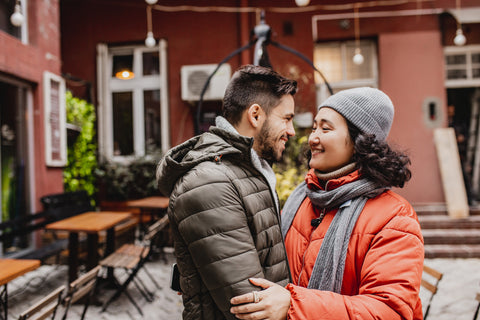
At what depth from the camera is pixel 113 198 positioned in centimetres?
748

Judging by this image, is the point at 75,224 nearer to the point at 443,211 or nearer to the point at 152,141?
the point at 152,141

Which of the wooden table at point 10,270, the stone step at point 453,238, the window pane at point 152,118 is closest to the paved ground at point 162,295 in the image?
the stone step at point 453,238

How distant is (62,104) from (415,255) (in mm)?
6368

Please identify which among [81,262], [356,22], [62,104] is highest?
[356,22]

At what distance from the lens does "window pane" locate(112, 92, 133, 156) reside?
310 inches

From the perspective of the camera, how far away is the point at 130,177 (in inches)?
283

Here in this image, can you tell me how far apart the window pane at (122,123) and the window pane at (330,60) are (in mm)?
4580

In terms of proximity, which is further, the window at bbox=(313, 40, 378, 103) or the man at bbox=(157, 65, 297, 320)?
the window at bbox=(313, 40, 378, 103)

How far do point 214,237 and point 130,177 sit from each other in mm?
6542

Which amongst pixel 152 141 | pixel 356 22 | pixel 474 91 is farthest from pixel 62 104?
pixel 474 91

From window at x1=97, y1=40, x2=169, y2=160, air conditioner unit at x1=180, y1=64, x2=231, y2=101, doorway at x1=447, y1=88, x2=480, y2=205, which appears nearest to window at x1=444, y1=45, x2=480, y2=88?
doorway at x1=447, y1=88, x2=480, y2=205

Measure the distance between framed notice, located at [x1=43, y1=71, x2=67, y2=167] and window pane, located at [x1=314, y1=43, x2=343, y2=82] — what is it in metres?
5.38

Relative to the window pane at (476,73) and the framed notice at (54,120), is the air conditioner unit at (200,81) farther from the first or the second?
the window pane at (476,73)

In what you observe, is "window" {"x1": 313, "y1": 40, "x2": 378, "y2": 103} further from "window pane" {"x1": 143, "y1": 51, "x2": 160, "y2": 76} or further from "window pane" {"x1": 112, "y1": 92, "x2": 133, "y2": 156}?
"window pane" {"x1": 112, "y1": 92, "x2": 133, "y2": 156}
